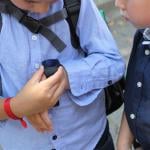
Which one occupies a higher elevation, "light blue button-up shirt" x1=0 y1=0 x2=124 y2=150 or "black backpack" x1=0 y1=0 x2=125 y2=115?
"black backpack" x1=0 y1=0 x2=125 y2=115

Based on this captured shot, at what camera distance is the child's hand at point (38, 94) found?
1.39m

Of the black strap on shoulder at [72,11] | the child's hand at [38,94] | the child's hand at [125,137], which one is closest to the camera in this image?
the child's hand at [38,94]

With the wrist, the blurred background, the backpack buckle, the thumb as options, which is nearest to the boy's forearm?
the wrist

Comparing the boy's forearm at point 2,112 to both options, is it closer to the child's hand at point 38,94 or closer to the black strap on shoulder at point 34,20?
the child's hand at point 38,94

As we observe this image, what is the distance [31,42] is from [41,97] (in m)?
0.20

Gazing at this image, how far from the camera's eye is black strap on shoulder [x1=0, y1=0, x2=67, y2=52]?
1.45 m

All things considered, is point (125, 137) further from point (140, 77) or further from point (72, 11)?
point (72, 11)

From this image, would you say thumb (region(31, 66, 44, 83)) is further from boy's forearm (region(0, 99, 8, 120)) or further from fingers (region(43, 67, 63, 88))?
boy's forearm (region(0, 99, 8, 120))

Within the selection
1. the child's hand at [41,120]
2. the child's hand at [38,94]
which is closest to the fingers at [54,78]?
the child's hand at [38,94]

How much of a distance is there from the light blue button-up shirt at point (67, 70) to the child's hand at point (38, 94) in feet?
0.21

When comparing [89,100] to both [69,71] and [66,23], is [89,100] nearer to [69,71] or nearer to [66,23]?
[69,71]

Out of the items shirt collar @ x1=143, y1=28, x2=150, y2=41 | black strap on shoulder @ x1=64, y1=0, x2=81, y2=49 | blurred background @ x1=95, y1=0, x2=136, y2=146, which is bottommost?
blurred background @ x1=95, y1=0, x2=136, y2=146

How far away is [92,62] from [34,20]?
0.24 metres

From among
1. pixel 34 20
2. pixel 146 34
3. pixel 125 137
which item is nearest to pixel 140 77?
pixel 146 34
